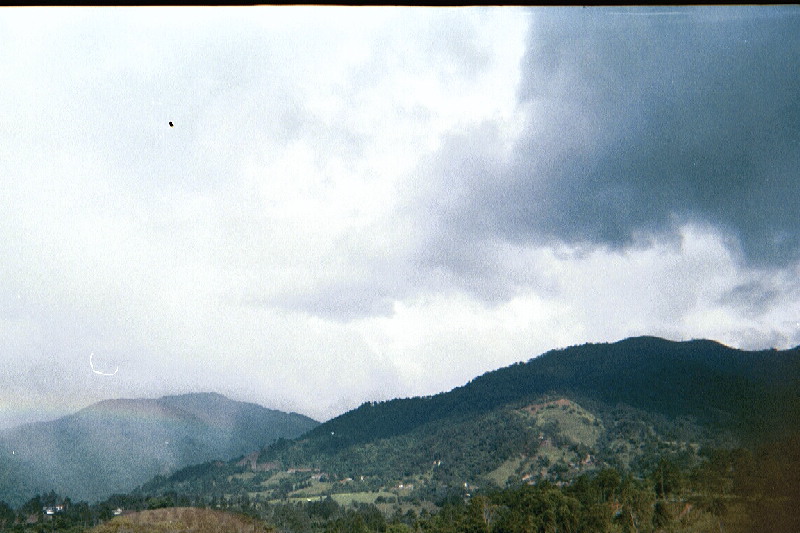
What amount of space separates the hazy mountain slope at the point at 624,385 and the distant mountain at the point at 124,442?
14888mm

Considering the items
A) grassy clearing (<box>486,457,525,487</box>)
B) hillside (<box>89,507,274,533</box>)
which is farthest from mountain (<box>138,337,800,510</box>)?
hillside (<box>89,507,274,533</box>)

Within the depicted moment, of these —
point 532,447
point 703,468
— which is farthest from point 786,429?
point 532,447

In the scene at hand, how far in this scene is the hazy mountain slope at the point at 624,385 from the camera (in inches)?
1079

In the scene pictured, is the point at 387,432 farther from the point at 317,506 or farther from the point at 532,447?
the point at 317,506

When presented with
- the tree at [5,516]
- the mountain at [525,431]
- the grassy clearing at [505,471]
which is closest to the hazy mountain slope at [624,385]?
the mountain at [525,431]

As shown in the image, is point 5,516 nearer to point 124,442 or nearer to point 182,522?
point 182,522

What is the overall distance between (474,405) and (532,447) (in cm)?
1931

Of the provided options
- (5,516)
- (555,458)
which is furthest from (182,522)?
(555,458)

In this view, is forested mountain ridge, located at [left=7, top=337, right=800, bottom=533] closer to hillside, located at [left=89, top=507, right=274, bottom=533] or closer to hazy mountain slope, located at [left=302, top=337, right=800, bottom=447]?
hazy mountain slope, located at [left=302, top=337, right=800, bottom=447]

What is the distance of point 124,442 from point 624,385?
5887cm

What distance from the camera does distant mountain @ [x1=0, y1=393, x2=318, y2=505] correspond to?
4903 centimetres

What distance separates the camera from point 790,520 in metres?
10.8

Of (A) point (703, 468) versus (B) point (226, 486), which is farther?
(B) point (226, 486)

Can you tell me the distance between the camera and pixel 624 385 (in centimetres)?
5791
